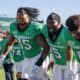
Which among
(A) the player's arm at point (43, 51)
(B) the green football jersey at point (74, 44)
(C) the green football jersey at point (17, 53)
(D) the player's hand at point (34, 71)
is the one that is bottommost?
(C) the green football jersey at point (17, 53)

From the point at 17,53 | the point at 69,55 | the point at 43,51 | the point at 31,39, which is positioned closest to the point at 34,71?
the point at 43,51

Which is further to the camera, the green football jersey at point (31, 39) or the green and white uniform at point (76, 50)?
the green football jersey at point (31, 39)

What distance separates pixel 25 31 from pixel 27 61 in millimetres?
579

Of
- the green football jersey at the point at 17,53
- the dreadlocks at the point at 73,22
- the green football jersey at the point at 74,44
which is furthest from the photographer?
the green football jersey at the point at 17,53

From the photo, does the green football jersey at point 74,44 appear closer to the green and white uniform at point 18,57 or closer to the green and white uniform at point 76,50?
the green and white uniform at point 76,50

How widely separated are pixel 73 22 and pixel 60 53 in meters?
0.68

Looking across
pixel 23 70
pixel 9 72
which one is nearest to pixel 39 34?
pixel 23 70

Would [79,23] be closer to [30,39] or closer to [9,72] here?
[30,39]

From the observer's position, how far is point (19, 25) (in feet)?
30.7

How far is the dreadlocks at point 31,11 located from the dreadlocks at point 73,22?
1147 mm

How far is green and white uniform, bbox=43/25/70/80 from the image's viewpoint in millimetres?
8506

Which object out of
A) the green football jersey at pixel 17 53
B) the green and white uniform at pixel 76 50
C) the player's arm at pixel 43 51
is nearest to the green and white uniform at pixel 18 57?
the green football jersey at pixel 17 53

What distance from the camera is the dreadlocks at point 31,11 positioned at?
9.10 m

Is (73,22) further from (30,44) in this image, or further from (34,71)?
(34,71)
